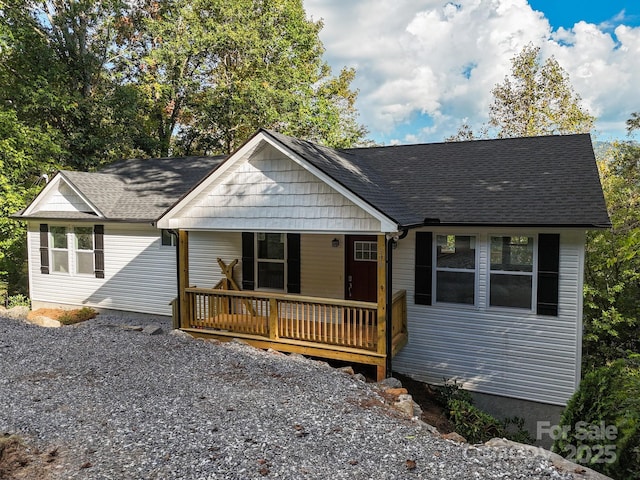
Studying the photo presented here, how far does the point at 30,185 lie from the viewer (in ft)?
56.7

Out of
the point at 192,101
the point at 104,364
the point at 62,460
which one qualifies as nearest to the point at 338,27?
the point at 192,101

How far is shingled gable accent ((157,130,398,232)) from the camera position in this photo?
23.9 feet

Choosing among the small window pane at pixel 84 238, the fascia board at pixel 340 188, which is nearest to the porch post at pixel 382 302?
the fascia board at pixel 340 188

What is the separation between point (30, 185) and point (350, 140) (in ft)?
48.5

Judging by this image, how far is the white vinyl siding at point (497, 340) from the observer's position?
24.7ft

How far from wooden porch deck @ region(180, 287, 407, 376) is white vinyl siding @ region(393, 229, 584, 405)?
0.50 meters

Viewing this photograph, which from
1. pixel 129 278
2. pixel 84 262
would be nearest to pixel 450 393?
pixel 129 278

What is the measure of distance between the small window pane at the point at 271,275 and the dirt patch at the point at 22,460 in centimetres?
672

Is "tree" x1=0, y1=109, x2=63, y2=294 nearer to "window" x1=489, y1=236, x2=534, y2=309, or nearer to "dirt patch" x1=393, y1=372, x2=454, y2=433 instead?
"dirt patch" x1=393, y1=372, x2=454, y2=433

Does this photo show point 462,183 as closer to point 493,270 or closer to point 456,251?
point 456,251

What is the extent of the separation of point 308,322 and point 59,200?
9300 mm

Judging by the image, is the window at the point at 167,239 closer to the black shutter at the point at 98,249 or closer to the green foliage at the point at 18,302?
the black shutter at the point at 98,249

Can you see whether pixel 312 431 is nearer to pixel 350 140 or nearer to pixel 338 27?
pixel 350 140

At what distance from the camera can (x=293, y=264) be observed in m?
10.3
